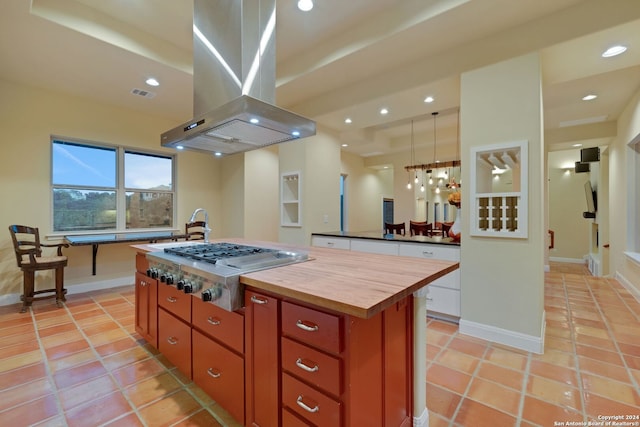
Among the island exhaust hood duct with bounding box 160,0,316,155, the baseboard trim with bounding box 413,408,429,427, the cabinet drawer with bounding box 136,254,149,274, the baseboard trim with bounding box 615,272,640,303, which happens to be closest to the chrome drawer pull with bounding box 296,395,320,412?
the baseboard trim with bounding box 413,408,429,427

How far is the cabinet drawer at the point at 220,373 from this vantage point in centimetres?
149

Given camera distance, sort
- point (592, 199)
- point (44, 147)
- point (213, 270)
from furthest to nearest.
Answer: point (592, 199), point (44, 147), point (213, 270)

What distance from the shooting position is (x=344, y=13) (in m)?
2.70

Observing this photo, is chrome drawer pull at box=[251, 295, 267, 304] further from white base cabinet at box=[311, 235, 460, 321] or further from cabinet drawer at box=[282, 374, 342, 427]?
white base cabinet at box=[311, 235, 460, 321]

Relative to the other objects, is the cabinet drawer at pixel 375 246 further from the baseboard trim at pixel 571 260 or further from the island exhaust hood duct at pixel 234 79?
the baseboard trim at pixel 571 260

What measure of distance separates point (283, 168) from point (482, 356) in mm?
3448

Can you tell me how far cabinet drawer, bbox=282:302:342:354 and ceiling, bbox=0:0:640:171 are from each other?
2.59m

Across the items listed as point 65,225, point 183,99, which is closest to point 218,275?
point 183,99

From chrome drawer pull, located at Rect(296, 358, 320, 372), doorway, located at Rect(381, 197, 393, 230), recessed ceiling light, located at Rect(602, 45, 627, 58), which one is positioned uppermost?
recessed ceiling light, located at Rect(602, 45, 627, 58)

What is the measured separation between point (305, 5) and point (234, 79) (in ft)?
4.15

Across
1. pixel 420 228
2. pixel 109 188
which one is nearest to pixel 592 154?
pixel 420 228

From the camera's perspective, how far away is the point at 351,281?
131 centimetres

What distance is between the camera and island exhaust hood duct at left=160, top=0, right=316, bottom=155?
1.81m

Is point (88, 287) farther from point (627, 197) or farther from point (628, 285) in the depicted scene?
point (628, 285)
